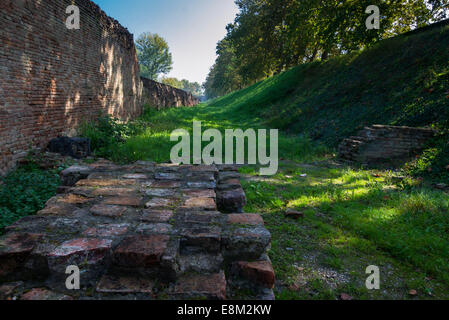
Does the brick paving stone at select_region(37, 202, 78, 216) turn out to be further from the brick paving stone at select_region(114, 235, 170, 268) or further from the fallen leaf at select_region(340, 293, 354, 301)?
the fallen leaf at select_region(340, 293, 354, 301)

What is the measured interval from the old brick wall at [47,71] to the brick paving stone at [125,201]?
10.2 feet

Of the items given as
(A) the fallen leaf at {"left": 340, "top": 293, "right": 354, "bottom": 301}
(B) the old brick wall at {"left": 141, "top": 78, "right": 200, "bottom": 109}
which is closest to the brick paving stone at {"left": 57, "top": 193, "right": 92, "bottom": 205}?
(A) the fallen leaf at {"left": 340, "top": 293, "right": 354, "bottom": 301}

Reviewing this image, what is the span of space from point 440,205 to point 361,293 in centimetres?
205

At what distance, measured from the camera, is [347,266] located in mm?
2062

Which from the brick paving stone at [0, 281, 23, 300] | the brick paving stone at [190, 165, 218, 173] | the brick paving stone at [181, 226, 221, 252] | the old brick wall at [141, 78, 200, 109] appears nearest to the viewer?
the brick paving stone at [0, 281, 23, 300]

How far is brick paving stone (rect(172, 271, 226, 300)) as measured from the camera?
4.14 ft

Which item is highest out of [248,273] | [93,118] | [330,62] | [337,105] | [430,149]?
[330,62]

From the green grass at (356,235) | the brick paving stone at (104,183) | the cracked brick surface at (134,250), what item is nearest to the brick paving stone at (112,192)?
the cracked brick surface at (134,250)

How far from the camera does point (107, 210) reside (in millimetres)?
1877

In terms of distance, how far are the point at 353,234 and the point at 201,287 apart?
1957 mm

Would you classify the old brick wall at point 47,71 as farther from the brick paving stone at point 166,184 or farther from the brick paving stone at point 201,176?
the brick paving stone at point 201,176

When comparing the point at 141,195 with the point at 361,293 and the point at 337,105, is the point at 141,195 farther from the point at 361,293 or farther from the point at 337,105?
the point at 337,105
